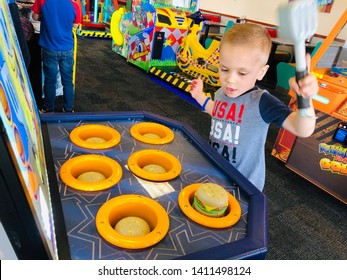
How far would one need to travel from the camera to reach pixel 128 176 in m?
0.79

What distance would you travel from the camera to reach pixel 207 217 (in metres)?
0.67

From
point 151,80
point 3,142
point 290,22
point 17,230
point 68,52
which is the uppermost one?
point 290,22

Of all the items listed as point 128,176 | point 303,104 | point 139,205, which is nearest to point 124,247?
point 139,205

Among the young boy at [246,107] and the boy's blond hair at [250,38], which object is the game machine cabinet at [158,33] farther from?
the boy's blond hair at [250,38]

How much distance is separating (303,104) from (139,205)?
1.41 feet

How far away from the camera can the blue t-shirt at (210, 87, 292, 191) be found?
3.24 feet

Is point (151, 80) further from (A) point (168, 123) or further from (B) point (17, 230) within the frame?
(B) point (17, 230)

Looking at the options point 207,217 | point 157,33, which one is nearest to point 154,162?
point 207,217

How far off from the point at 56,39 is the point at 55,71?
255mm

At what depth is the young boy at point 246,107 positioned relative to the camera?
0.84 meters

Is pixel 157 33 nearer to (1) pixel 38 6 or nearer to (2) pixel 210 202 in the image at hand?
(1) pixel 38 6

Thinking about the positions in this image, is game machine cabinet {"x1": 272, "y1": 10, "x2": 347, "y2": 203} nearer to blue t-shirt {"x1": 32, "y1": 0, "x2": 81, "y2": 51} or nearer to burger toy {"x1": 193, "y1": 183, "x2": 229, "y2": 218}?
burger toy {"x1": 193, "y1": 183, "x2": 229, "y2": 218}

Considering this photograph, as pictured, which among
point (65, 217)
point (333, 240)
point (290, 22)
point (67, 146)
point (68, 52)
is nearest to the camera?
point (290, 22)

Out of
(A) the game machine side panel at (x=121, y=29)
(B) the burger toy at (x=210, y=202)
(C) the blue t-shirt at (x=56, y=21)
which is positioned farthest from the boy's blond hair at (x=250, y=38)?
(A) the game machine side panel at (x=121, y=29)
